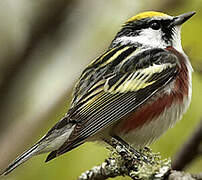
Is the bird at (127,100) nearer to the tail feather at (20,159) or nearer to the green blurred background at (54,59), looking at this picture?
the tail feather at (20,159)

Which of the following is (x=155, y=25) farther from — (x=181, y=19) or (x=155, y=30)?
(x=181, y=19)

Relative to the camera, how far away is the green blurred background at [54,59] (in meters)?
3.71

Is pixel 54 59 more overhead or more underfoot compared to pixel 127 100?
more overhead

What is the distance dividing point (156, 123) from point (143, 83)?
34 centimetres

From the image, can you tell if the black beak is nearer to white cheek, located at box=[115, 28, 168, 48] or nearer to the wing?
white cheek, located at box=[115, 28, 168, 48]

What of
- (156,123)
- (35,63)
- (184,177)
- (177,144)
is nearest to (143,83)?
(156,123)

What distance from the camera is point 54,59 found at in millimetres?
5016

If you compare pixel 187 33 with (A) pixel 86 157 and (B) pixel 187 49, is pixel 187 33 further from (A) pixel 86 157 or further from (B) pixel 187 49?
(A) pixel 86 157

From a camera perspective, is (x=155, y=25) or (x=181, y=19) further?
(x=155, y=25)

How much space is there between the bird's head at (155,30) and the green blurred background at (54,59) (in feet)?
0.35

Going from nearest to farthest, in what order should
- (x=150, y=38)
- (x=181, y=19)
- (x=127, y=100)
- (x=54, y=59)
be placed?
(x=127, y=100)
(x=181, y=19)
(x=150, y=38)
(x=54, y=59)

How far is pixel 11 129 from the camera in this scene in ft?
12.4

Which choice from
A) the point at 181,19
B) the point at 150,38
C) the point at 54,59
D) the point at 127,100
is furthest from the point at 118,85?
the point at 54,59

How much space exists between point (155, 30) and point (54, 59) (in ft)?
4.17
